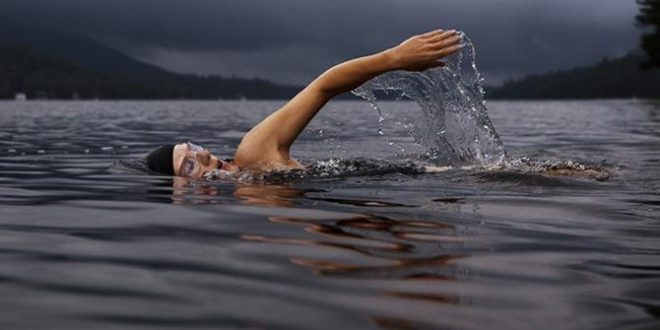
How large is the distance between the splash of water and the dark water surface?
5.07ft

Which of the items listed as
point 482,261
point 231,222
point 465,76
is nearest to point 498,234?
point 482,261

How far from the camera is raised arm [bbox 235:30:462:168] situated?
23.1ft

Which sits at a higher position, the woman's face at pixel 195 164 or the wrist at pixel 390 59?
the wrist at pixel 390 59

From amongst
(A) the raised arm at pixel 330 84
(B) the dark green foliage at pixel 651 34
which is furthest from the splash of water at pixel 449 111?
(B) the dark green foliage at pixel 651 34

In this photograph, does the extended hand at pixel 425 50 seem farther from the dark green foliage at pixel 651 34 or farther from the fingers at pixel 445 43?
the dark green foliage at pixel 651 34

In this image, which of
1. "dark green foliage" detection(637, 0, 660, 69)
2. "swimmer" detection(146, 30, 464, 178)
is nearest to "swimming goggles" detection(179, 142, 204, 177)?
"swimmer" detection(146, 30, 464, 178)

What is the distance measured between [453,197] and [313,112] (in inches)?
78.1

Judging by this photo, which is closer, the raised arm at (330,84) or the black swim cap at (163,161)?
the raised arm at (330,84)

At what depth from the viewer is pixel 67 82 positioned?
187250 millimetres

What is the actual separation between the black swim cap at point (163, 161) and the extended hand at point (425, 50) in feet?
8.86

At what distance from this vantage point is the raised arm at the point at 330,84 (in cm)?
704

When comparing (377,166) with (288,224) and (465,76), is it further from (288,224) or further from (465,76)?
(288,224)

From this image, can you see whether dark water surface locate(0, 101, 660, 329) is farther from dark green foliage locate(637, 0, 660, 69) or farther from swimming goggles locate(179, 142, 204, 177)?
dark green foliage locate(637, 0, 660, 69)

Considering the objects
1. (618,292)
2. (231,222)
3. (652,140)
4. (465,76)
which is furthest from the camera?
(652,140)
